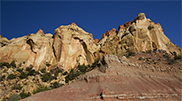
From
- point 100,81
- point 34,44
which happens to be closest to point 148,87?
point 100,81

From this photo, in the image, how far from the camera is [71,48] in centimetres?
4491

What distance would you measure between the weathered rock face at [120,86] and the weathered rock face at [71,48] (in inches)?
942

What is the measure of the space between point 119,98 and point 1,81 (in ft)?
97.6

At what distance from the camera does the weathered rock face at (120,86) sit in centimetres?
1369

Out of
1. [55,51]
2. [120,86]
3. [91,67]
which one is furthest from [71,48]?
[120,86]

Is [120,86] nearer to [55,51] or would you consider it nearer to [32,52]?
[55,51]

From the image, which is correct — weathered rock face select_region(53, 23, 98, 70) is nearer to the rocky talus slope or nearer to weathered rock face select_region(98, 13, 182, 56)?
the rocky talus slope

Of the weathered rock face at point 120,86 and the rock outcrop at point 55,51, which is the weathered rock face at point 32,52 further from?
the weathered rock face at point 120,86

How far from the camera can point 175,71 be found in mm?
21750

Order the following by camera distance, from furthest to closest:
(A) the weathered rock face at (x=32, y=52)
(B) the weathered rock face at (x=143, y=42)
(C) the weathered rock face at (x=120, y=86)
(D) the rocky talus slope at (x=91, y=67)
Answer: (A) the weathered rock face at (x=32, y=52) → (B) the weathered rock face at (x=143, y=42) → (D) the rocky talus slope at (x=91, y=67) → (C) the weathered rock face at (x=120, y=86)

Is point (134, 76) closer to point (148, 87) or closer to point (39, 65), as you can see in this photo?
point (148, 87)

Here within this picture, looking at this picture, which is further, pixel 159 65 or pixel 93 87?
pixel 159 65

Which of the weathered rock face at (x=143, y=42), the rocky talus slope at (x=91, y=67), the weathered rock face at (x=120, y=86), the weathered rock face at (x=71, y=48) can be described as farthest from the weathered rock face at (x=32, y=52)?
the weathered rock face at (x=120, y=86)

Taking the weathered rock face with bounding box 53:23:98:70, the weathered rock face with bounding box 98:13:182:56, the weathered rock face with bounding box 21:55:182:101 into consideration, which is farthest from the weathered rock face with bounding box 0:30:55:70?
the weathered rock face with bounding box 21:55:182:101
